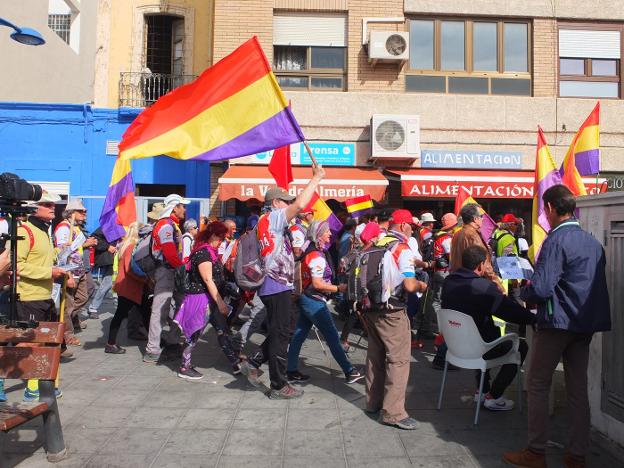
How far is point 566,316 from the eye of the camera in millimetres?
3529

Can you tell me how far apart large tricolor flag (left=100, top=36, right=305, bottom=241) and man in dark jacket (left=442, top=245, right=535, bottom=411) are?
2148mm

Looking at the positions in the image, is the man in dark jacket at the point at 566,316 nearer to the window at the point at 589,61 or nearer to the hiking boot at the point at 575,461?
Answer: the hiking boot at the point at 575,461

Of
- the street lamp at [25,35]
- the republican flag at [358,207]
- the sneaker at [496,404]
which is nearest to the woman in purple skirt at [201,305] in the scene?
the sneaker at [496,404]

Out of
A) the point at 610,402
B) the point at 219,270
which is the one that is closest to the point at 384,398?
the point at 610,402

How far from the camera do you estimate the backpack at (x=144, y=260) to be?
6766 mm

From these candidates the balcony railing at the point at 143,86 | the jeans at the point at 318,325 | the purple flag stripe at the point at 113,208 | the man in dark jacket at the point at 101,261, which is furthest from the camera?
the balcony railing at the point at 143,86

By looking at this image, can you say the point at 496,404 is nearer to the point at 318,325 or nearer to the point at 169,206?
the point at 318,325

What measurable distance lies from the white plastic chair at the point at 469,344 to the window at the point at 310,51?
965 centimetres

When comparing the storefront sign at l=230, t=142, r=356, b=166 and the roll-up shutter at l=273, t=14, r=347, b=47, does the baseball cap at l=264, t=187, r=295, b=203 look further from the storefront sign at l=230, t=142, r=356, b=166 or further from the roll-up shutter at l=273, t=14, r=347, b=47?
the roll-up shutter at l=273, t=14, r=347, b=47

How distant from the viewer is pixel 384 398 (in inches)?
178

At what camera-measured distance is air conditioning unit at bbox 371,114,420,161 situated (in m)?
12.4

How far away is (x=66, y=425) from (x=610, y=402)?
441 centimetres

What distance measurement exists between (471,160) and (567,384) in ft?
31.9

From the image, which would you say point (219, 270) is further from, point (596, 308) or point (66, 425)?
point (596, 308)
